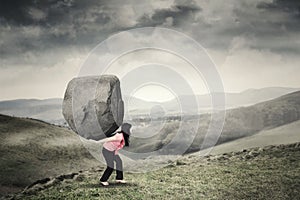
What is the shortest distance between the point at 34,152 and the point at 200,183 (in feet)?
33.2

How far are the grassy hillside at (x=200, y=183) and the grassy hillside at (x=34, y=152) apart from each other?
3.65 meters

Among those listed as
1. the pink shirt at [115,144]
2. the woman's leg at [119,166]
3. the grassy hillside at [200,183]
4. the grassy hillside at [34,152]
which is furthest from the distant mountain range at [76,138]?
the pink shirt at [115,144]

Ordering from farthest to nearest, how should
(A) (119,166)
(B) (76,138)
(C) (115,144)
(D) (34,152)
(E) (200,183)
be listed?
(B) (76,138) < (D) (34,152) < (E) (200,183) < (A) (119,166) < (C) (115,144)

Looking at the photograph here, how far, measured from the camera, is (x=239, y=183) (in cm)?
1226

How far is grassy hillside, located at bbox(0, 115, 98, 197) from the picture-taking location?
16906 mm

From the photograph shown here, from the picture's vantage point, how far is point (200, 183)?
1245 cm

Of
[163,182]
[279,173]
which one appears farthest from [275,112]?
[163,182]

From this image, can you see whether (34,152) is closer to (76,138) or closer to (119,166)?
(76,138)

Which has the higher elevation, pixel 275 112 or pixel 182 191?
pixel 275 112

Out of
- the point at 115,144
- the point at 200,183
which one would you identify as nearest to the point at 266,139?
the point at 200,183

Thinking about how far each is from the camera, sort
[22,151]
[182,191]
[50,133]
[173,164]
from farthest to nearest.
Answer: [50,133]
[22,151]
[173,164]
[182,191]

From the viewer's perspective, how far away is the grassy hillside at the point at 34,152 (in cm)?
1691

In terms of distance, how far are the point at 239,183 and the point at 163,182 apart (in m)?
2.31

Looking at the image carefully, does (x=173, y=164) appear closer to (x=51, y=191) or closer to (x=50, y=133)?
(x=51, y=191)
